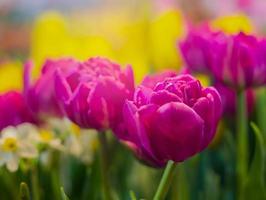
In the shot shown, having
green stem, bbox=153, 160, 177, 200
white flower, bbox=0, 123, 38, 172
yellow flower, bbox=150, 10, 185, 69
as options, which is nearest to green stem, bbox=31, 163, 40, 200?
white flower, bbox=0, 123, 38, 172

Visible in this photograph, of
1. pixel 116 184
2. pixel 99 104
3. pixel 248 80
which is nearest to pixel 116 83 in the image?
pixel 99 104

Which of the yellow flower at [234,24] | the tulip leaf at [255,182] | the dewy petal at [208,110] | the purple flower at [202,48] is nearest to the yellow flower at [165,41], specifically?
the yellow flower at [234,24]

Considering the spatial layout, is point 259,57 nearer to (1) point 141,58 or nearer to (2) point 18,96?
(2) point 18,96

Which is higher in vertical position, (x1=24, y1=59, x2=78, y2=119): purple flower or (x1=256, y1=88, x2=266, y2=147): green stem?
(x1=24, y1=59, x2=78, y2=119): purple flower

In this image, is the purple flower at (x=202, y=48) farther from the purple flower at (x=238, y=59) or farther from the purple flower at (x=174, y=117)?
the purple flower at (x=174, y=117)

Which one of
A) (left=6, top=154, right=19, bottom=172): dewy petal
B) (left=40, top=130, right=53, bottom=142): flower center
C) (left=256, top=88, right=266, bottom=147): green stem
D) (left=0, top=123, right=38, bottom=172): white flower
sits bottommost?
(left=256, top=88, right=266, bottom=147): green stem

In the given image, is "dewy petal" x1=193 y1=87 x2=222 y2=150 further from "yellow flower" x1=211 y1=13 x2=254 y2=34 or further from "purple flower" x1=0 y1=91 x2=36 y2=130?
"yellow flower" x1=211 y1=13 x2=254 y2=34

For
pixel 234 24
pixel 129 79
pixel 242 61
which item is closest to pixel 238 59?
pixel 242 61
